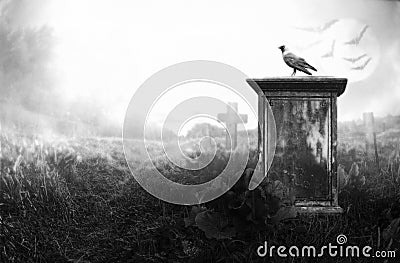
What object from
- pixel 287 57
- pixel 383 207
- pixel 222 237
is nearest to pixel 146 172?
pixel 222 237

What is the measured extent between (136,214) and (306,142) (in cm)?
143

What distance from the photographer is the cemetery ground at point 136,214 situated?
4.27 metres

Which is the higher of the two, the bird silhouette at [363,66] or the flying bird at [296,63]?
the bird silhouette at [363,66]

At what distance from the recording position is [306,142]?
4.43 metres

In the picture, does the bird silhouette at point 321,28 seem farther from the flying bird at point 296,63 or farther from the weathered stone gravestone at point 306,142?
the weathered stone gravestone at point 306,142

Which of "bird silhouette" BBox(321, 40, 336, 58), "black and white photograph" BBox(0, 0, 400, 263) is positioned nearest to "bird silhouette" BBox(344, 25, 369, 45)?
"black and white photograph" BBox(0, 0, 400, 263)

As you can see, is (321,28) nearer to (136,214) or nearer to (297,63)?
(297,63)

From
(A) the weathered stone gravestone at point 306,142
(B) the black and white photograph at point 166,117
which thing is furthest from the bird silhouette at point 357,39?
(A) the weathered stone gravestone at point 306,142

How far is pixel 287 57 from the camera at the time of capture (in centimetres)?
463

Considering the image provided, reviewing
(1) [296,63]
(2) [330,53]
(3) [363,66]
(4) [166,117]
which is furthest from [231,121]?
(3) [363,66]

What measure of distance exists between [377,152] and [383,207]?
0.48 m

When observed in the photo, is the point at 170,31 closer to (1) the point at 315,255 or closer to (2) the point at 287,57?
(2) the point at 287,57

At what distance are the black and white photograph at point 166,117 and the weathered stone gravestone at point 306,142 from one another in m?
0.04

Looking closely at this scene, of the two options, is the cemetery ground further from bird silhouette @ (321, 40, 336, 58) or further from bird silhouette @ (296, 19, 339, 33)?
bird silhouette @ (296, 19, 339, 33)
